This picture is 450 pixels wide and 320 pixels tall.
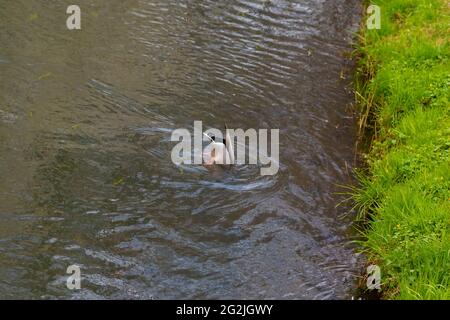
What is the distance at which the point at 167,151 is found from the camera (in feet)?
25.6

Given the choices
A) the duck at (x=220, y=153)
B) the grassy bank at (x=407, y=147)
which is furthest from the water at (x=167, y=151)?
the grassy bank at (x=407, y=147)

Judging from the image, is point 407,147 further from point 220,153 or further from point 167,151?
point 167,151

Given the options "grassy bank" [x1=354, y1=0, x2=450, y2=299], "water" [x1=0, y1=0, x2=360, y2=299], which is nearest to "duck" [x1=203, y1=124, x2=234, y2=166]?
"water" [x1=0, y1=0, x2=360, y2=299]

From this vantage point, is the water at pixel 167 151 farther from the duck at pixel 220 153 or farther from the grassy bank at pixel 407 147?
the grassy bank at pixel 407 147

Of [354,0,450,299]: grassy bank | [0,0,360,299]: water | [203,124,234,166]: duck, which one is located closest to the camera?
[354,0,450,299]: grassy bank

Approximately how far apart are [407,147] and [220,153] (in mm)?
2096

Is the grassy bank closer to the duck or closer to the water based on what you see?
the water

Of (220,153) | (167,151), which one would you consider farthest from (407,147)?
(167,151)

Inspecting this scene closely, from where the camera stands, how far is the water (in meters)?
6.20

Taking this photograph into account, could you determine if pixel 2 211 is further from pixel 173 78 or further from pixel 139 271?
pixel 173 78

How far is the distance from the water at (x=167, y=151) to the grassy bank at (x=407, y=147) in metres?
0.34

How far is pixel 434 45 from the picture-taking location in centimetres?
889

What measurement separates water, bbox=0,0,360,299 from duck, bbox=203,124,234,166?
8.4 inches

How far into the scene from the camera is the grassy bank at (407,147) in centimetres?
592
